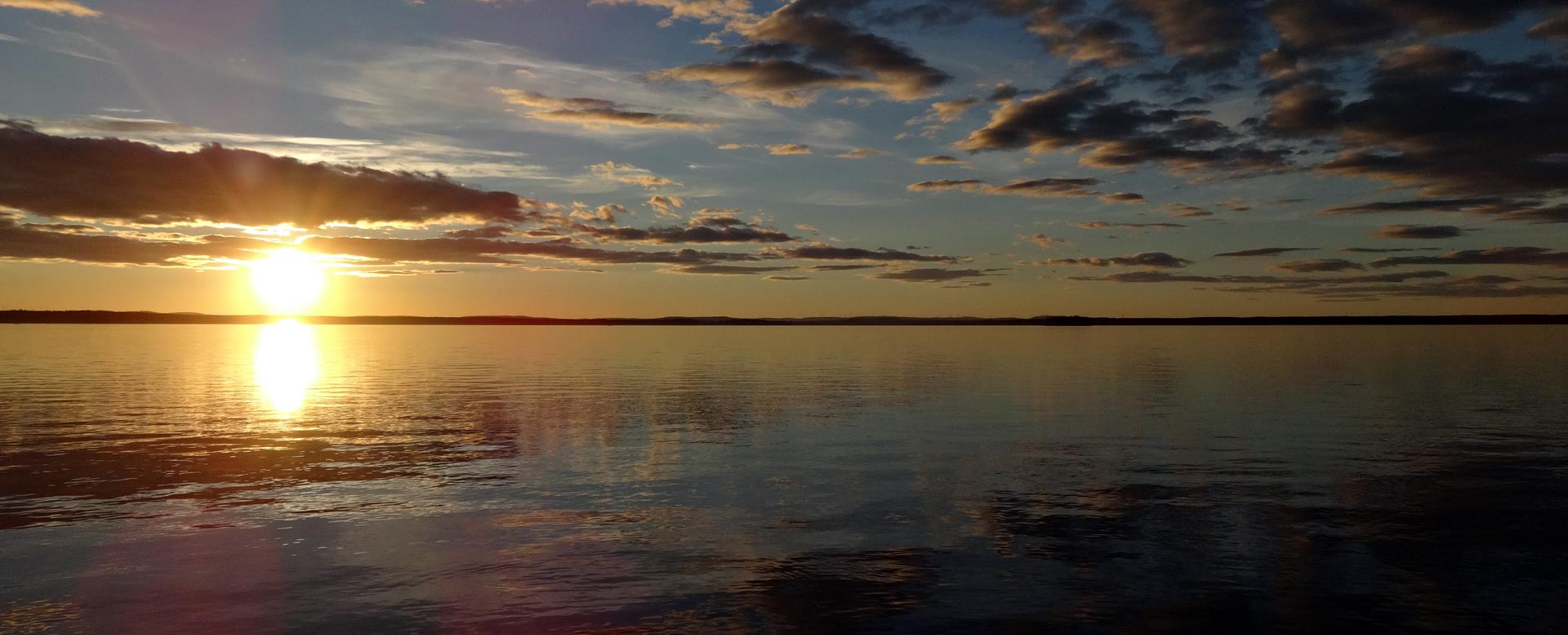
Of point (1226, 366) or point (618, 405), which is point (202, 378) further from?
point (1226, 366)

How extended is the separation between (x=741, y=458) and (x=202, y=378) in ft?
187

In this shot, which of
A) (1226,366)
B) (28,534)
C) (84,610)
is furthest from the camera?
(1226,366)

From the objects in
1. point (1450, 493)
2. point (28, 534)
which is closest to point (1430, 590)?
point (1450, 493)

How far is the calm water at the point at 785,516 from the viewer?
49.4ft

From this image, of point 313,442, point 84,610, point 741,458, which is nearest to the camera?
point 84,610

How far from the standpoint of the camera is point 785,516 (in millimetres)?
21797

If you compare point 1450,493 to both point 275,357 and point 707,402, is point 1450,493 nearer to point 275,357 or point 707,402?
point 707,402

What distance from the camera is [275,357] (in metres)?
113

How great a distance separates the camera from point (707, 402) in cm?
4916

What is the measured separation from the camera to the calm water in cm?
1506

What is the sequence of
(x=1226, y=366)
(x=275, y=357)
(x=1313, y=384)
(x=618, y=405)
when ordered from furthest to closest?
(x=275, y=357)
(x=1226, y=366)
(x=1313, y=384)
(x=618, y=405)

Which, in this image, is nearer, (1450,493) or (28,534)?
(28,534)

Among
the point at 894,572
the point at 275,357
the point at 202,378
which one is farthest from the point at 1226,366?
the point at 275,357

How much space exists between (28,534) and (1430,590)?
25.7 m
